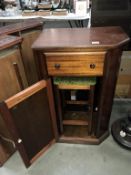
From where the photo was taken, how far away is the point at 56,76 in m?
1.03

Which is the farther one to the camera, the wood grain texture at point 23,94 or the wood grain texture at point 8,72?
the wood grain texture at point 8,72

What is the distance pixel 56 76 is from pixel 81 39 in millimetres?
286

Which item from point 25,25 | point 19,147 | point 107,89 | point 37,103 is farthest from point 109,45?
point 19,147

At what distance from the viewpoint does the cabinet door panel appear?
2.89 ft

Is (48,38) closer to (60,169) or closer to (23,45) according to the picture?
(23,45)

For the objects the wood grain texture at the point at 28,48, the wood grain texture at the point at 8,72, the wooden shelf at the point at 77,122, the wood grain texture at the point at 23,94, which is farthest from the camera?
the wooden shelf at the point at 77,122

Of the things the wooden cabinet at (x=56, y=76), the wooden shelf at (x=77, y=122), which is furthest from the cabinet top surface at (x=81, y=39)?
the wooden shelf at (x=77, y=122)

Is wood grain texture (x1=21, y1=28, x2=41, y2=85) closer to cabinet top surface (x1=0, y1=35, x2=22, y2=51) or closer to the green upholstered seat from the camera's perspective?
cabinet top surface (x1=0, y1=35, x2=22, y2=51)

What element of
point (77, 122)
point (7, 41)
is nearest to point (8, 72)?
point (7, 41)

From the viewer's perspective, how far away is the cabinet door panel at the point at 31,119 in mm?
880

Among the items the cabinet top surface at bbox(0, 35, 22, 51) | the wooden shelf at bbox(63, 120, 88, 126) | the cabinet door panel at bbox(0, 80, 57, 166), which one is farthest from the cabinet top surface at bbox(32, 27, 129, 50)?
the wooden shelf at bbox(63, 120, 88, 126)

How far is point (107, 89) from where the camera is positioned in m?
1.02

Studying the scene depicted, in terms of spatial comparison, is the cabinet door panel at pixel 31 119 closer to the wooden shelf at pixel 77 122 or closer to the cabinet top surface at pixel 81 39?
the wooden shelf at pixel 77 122

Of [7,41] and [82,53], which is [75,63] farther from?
[7,41]
